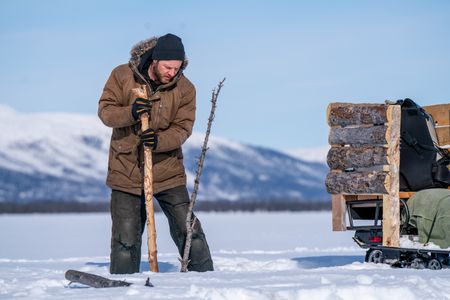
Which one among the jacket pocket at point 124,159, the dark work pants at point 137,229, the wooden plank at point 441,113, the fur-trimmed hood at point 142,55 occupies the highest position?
the fur-trimmed hood at point 142,55

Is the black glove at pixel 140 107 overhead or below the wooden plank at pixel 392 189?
overhead

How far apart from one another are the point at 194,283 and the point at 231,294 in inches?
26.9

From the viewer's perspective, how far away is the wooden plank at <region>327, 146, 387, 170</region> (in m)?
7.21

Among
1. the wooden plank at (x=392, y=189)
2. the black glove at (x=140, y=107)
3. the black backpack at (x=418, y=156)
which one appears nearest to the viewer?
the black glove at (x=140, y=107)

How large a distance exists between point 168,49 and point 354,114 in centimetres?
199

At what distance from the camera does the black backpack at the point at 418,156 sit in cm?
740

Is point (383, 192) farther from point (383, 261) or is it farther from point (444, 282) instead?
point (444, 282)

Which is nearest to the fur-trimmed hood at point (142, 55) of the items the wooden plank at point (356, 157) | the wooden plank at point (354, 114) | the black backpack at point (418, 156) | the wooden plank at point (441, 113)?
the wooden plank at point (354, 114)

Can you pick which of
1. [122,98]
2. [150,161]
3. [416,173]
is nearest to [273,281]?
[150,161]

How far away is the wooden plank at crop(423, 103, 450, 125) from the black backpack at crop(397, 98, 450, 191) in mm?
1327

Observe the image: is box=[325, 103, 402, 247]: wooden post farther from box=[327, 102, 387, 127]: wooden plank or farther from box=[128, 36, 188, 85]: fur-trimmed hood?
box=[128, 36, 188, 85]: fur-trimmed hood

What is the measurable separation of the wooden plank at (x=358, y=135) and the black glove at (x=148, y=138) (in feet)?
6.55

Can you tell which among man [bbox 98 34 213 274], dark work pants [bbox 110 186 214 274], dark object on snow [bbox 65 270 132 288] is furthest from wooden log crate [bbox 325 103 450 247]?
dark object on snow [bbox 65 270 132 288]

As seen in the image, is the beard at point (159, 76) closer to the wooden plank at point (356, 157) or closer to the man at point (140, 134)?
the man at point (140, 134)
